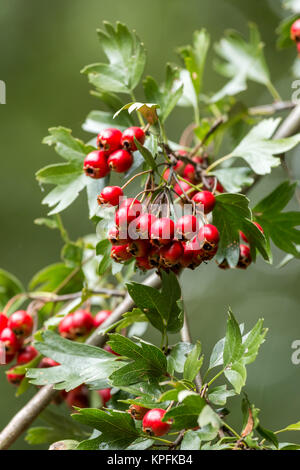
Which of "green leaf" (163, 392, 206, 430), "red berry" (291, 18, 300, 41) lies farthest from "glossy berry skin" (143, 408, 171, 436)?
"red berry" (291, 18, 300, 41)

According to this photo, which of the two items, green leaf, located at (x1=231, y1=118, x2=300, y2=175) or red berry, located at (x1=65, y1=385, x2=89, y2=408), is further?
red berry, located at (x1=65, y1=385, x2=89, y2=408)

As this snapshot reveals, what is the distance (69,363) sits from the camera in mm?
956

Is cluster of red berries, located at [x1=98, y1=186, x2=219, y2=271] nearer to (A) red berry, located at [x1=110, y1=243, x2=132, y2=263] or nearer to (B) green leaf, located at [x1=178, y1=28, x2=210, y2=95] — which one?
(A) red berry, located at [x1=110, y1=243, x2=132, y2=263]

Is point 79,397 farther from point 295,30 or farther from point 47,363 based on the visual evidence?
point 295,30

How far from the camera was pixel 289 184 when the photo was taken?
120 centimetres

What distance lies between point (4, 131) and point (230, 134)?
8.00ft

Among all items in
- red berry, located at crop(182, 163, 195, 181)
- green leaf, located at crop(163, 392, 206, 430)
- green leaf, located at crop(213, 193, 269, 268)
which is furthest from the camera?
red berry, located at crop(182, 163, 195, 181)

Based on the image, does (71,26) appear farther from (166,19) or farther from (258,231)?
(258,231)

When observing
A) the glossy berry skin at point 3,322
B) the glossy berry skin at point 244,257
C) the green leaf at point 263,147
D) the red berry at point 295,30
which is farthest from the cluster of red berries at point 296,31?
the glossy berry skin at point 3,322

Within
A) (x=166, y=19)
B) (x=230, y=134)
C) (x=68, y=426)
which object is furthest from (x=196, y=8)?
(x=68, y=426)

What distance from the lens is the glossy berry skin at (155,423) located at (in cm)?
81

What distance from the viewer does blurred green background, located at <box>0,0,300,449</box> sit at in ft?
10.5

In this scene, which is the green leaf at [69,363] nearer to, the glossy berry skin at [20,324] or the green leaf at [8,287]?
the glossy berry skin at [20,324]

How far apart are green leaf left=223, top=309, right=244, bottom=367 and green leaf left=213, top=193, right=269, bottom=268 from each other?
0.18 m
